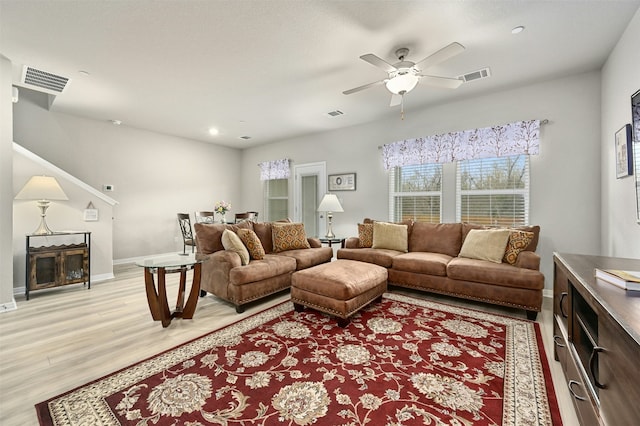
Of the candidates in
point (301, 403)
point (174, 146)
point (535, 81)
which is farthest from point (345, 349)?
point (174, 146)

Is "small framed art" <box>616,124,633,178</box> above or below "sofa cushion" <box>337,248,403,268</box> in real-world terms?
above

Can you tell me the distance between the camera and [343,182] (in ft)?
18.0

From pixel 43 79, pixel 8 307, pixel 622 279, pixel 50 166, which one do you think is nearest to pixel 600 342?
pixel 622 279

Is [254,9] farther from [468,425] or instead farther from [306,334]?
[468,425]

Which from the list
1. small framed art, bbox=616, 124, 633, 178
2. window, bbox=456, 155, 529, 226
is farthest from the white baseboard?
small framed art, bbox=616, 124, 633, 178

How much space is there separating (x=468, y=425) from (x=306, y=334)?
1331mm

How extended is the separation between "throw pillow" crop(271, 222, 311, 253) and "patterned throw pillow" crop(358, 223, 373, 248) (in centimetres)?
84

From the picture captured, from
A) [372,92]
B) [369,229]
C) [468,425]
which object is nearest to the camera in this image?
[468,425]

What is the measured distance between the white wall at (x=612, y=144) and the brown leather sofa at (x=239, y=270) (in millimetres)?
3230

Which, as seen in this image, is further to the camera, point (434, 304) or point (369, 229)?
point (369, 229)

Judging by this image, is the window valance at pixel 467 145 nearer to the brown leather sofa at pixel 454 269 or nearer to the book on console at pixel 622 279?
the brown leather sofa at pixel 454 269

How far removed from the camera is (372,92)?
3.85 m

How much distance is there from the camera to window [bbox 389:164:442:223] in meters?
4.46

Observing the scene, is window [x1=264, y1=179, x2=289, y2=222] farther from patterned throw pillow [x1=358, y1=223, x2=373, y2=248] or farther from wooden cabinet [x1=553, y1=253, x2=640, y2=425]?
wooden cabinet [x1=553, y1=253, x2=640, y2=425]
